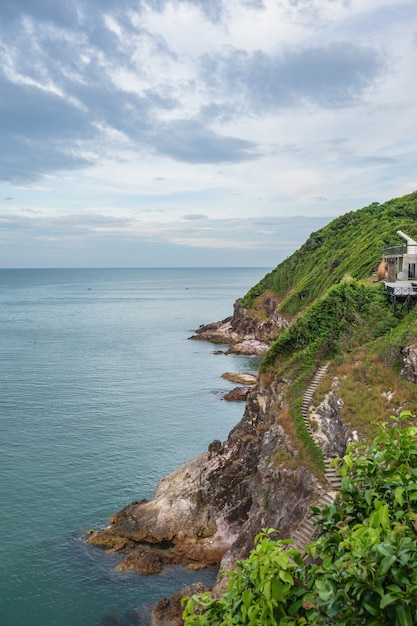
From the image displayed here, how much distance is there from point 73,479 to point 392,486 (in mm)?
48254

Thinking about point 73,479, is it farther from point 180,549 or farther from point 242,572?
point 242,572

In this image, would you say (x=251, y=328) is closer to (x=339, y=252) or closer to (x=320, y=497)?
(x=339, y=252)

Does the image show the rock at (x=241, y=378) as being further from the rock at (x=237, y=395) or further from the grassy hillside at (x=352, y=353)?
the grassy hillside at (x=352, y=353)

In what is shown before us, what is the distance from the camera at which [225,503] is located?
148ft

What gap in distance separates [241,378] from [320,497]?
62605 millimetres

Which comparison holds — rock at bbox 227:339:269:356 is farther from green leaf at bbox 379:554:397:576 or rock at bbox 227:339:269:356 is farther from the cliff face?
green leaf at bbox 379:554:397:576

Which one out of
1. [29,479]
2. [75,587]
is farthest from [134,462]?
[75,587]

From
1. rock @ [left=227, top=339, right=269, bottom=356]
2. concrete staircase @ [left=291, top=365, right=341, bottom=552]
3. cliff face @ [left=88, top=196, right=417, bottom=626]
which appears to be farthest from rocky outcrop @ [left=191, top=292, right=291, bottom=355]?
concrete staircase @ [left=291, top=365, right=341, bottom=552]

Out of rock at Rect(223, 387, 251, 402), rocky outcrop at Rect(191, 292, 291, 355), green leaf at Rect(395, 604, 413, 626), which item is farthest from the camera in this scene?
rocky outcrop at Rect(191, 292, 291, 355)

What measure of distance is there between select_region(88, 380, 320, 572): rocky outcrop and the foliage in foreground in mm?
26177

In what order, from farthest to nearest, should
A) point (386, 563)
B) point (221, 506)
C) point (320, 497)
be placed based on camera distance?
point (221, 506) < point (320, 497) < point (386, 563)

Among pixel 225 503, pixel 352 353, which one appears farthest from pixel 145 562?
pixel 352 353

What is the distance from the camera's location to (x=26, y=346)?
128875 mm

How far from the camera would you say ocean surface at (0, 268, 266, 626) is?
1448 inches
